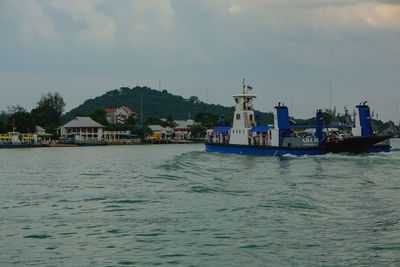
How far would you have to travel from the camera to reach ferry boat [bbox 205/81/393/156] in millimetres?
40250

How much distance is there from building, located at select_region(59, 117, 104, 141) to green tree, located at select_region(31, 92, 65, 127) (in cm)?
1927

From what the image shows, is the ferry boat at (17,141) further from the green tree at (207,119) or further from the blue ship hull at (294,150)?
the blue ship hull at (294,150)

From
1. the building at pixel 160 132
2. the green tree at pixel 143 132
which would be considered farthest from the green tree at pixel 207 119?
the green tree at pixel 143 132

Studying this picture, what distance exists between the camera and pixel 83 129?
128875 millimetres

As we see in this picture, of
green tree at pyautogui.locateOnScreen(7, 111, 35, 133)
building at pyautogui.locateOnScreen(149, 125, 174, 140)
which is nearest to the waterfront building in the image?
building at pyautogui.locateOnScreen(149, 125, 174, 140)

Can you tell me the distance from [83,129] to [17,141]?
2616 centimetres

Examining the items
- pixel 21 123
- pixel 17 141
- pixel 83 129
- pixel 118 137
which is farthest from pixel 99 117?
pixel 17 141

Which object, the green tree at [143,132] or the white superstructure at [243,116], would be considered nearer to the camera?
the white superstructure at [243,116]

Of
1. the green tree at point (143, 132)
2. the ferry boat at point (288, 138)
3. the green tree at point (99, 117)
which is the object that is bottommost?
the ferry boat at point (288, 138)

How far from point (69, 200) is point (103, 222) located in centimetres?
476

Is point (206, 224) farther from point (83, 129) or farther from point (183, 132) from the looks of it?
point (183, 132)

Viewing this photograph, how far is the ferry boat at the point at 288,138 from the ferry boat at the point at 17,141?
64621 mm

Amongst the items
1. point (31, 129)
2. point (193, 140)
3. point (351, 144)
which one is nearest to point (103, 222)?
point (351, 144)

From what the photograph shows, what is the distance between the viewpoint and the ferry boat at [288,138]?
132ft
